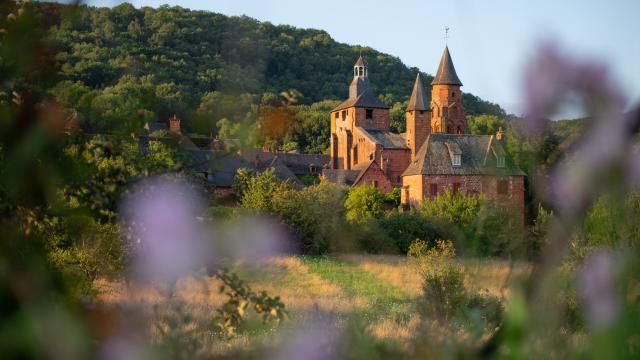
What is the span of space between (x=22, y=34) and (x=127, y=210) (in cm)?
98

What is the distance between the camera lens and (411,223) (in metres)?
28.6

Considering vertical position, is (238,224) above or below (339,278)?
above

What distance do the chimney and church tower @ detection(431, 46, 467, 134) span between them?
48269 millimetres

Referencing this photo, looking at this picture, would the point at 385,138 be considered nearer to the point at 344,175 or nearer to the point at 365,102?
the point at 365,102

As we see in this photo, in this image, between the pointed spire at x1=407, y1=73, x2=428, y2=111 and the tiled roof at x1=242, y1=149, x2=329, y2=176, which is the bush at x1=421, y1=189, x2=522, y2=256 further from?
the tiled roof at x1=242, y1=149, x2=329, y2=176

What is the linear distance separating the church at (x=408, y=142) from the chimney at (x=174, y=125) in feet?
111

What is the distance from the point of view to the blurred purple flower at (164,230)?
1.48 meters

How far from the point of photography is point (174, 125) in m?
2.03

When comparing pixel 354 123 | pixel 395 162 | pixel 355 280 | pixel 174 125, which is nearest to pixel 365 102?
pixel 354 123

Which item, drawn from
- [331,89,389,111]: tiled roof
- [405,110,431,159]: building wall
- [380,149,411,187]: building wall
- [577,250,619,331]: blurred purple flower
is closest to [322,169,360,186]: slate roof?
[380,149,411,187]: building wall

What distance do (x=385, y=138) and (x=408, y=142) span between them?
214cm

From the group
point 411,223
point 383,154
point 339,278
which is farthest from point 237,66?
point 383,154

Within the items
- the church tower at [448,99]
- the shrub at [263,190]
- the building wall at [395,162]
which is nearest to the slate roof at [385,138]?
the building wall at [395,162]

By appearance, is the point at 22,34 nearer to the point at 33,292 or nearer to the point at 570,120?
the point at 33,292
